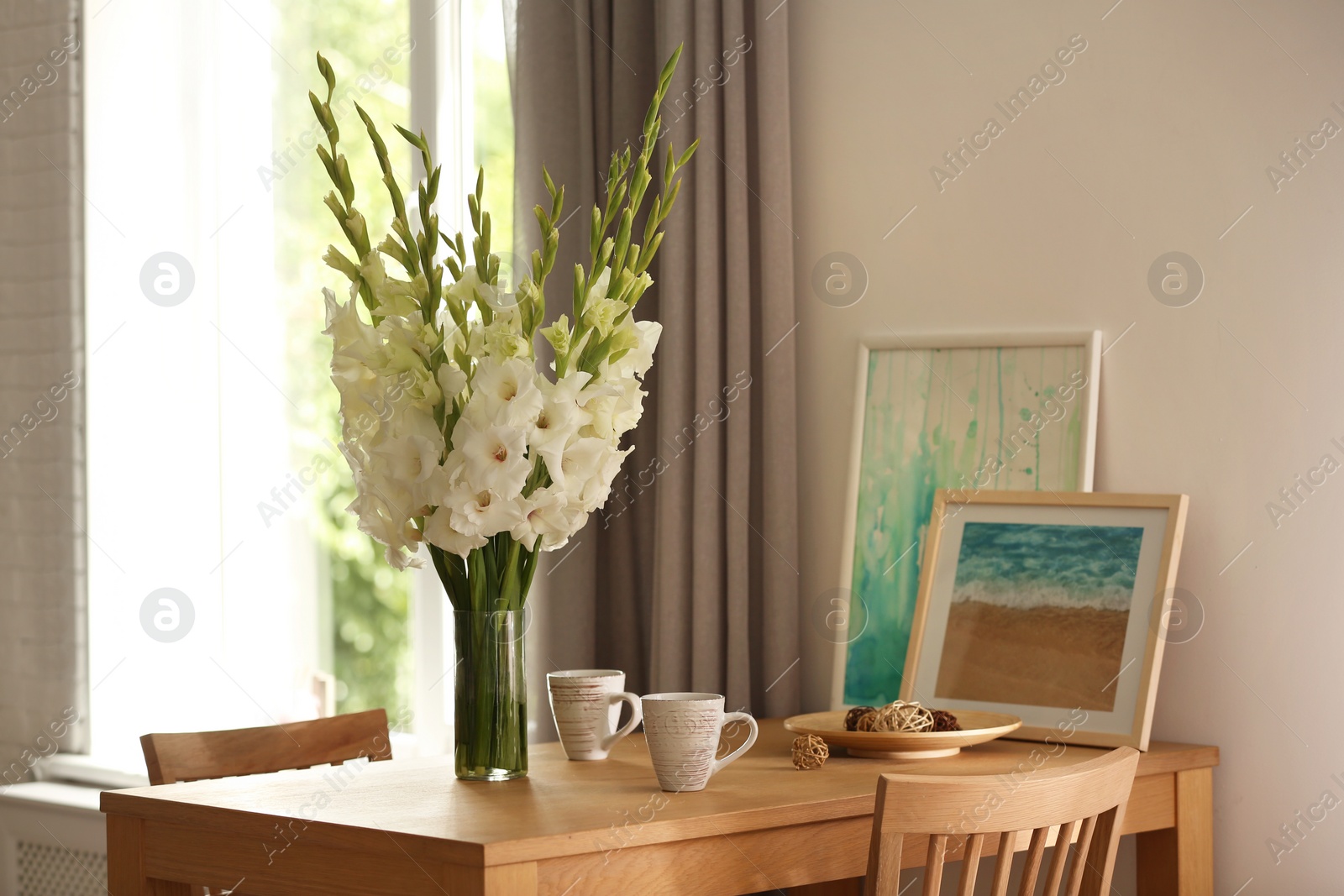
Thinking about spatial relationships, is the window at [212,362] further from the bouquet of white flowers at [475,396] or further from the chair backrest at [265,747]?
the bouquet of white flowers at [475,396]

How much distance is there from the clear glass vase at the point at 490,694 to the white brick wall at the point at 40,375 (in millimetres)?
1900

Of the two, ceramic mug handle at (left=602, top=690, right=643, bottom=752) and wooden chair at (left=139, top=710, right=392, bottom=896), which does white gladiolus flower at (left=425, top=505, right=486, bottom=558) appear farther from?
wooden chair at (left=139, top=710, right=392, bottom=896)

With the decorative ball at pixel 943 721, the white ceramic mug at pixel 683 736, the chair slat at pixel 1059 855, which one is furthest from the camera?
the decorative ball at pixel 943 721

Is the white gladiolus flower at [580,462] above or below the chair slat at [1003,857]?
above

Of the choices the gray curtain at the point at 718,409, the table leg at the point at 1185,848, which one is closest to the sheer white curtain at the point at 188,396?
the gray curtain at the point at 718,409

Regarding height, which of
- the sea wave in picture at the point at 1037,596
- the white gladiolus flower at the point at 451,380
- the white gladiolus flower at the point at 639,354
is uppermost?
the white gladiolus flower at the point at 639,354

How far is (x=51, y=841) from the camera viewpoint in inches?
122

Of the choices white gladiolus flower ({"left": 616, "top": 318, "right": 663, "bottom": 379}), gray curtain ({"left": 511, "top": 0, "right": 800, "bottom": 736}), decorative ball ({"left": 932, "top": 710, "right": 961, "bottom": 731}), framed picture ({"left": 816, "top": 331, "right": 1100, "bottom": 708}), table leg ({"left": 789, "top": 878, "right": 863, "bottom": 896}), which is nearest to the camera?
white gladiolus flower ({"left": 616, "top": 318, "right": 663, "bottom": 379})

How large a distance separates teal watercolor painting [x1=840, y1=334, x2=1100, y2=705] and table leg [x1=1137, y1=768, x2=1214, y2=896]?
0.47 m

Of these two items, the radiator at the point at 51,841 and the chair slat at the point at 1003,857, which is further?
the radiator at the point at 51,841

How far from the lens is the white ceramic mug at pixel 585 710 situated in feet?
6.14

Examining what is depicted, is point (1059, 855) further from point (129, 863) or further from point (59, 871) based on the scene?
point (59, 871)

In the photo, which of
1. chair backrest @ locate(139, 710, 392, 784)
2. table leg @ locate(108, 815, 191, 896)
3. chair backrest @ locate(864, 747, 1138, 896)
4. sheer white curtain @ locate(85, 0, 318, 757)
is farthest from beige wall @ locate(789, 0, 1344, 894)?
sheer white curtain @ locate(85, 0, 318, 757)

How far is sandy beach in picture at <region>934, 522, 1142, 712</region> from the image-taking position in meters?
2.03
